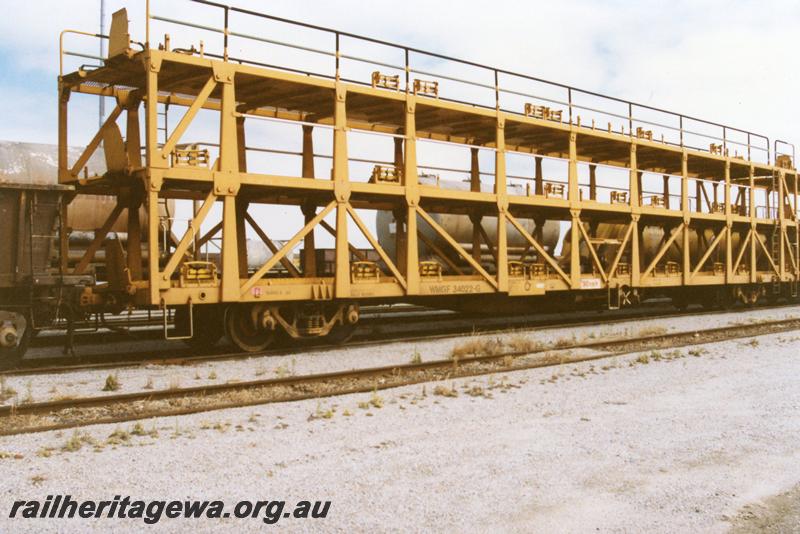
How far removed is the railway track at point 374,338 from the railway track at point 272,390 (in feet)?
7.90

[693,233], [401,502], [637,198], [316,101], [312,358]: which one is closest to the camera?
[401,502]

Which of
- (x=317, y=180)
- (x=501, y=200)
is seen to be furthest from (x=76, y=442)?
→ (x=501, y=200)

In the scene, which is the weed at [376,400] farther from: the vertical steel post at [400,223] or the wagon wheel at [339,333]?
the vertical steel post at [400,223]

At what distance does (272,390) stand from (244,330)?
3.64 metres

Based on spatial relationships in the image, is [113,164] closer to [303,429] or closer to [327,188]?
[327,188]

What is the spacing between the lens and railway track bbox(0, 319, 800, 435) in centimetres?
744

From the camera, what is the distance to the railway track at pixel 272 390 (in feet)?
24.4

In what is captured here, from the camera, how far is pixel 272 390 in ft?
29.8

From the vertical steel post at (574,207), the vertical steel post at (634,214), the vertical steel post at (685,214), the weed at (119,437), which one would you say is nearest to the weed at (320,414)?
the weed at (119,437)

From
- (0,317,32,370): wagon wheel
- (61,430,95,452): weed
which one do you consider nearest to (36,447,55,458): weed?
(61,430,95,452): weed

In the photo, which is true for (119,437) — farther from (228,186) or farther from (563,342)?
(563,342)

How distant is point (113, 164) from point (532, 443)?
31.4 feet

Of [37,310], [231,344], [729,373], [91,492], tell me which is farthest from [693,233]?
[91,492]

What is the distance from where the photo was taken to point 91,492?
5.13m
